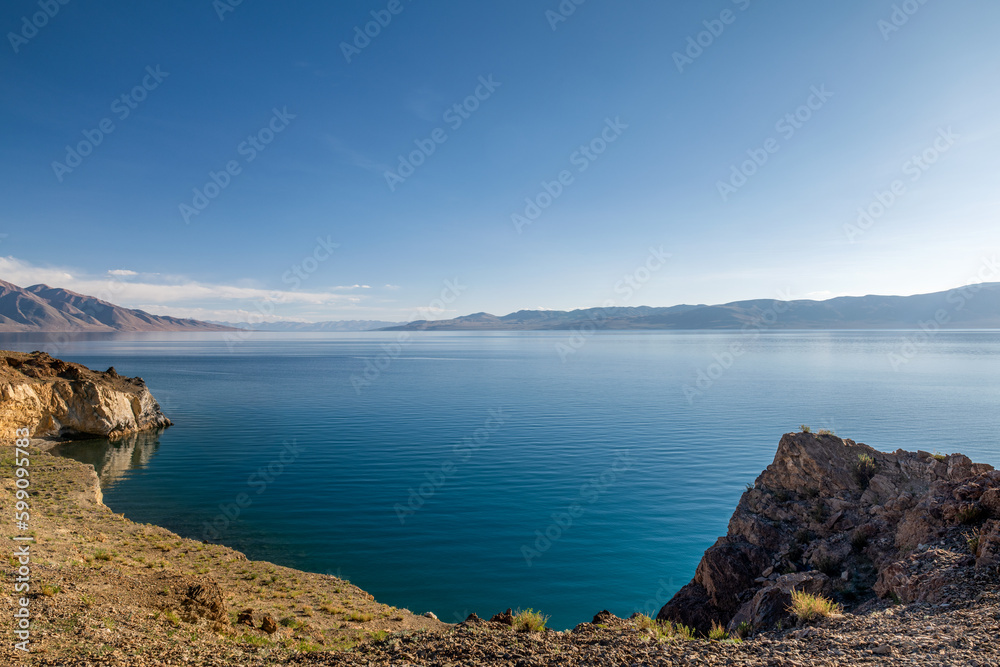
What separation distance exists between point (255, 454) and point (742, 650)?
34.3 metres

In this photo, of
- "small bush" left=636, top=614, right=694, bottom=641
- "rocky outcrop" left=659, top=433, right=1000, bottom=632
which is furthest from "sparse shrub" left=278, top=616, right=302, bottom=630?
"rocky outcrop" left=659, top=433, right=1000, bottom=632

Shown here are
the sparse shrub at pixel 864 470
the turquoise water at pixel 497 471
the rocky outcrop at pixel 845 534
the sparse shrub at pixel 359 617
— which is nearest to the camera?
the rocky outcrop at pixel 845 534

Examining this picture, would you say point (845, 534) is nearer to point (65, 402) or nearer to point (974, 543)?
point (974, 543)

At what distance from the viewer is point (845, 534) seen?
41.2 ft

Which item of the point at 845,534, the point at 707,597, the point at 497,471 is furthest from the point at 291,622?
the point at 497,471

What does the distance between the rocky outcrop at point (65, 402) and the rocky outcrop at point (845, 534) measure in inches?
1722

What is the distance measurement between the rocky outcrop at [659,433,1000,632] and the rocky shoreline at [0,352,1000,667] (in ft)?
0.13

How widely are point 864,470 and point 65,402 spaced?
2010 inches

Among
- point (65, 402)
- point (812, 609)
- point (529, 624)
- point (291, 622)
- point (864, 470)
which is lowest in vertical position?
point (291, 622)

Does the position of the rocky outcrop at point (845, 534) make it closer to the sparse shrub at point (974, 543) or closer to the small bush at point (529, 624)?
the sparse shrub at point (974, 543)

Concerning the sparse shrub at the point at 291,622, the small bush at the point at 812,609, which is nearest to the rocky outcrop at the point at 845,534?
the small bush at the point at 812,609

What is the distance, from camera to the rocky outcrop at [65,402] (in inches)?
1373

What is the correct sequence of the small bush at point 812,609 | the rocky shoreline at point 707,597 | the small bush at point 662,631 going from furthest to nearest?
the small bush at point 812,609 → the small bush at point 662,631 → the rocky shoreline at point 707,597

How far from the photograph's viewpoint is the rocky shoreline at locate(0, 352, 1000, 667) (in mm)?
7863
